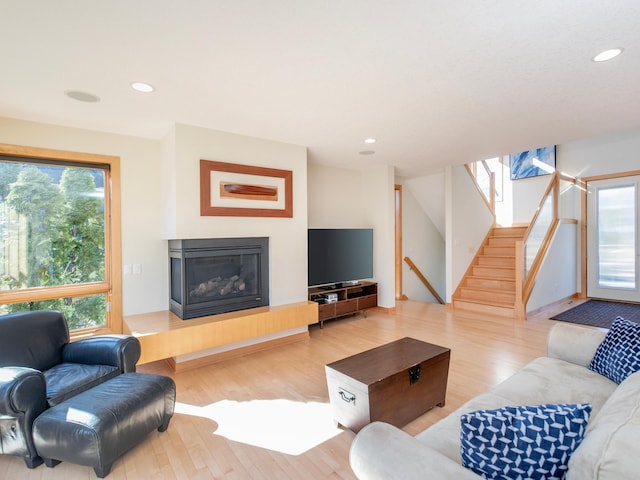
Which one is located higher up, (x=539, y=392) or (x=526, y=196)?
(x=526, y=196)

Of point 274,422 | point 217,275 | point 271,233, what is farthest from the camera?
point 271,233

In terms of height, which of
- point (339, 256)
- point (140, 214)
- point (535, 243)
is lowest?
point (339, 256)

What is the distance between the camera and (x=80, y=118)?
316 centimetres

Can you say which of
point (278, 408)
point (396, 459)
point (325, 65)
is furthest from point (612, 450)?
point (325, 65)

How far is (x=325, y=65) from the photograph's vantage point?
224cm

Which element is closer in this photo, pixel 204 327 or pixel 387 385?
pixel 387 385

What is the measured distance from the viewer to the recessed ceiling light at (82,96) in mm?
2615

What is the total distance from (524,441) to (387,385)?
1164 mm

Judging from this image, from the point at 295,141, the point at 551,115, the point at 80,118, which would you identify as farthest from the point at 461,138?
the point at 80,118

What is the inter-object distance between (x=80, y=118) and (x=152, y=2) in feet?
7.10

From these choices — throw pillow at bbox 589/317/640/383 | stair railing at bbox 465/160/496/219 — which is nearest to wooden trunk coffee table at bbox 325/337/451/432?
throw pillow at bbox 589/317/640/383

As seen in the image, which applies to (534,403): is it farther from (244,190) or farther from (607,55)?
(244,190)

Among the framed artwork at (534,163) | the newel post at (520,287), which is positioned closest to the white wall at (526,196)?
the framed artwork at (534,163)

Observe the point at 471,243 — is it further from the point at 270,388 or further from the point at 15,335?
the point at 15,335
